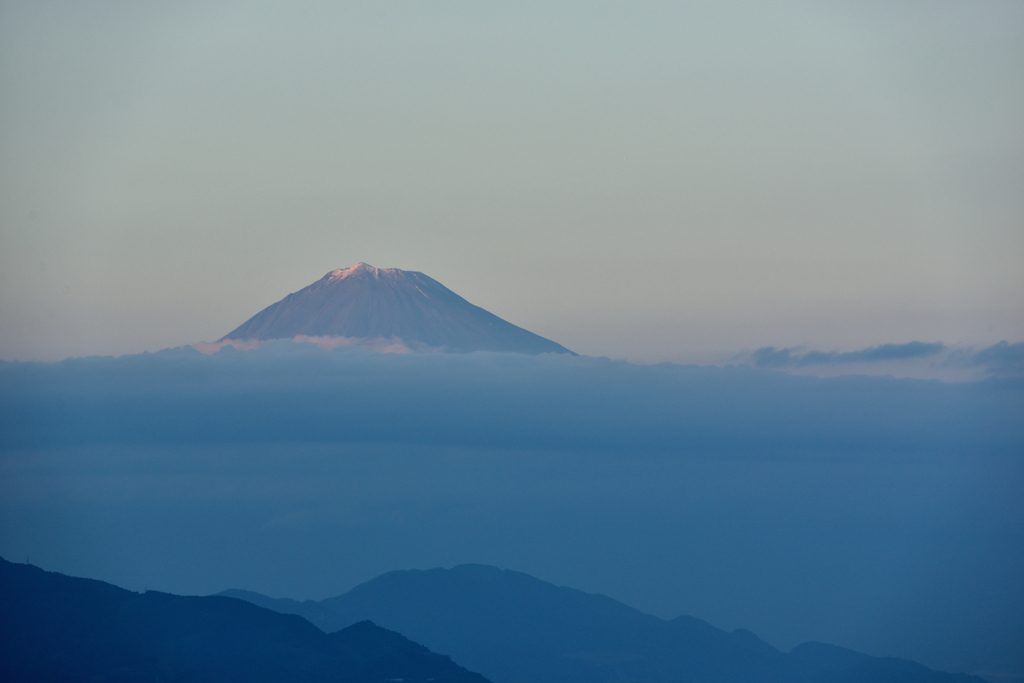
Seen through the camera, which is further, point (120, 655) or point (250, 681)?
point (250, 681)

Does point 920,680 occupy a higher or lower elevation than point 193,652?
lower

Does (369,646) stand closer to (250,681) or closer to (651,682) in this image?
(250,681)

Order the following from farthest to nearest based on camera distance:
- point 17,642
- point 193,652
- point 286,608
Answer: point 286,608
point 193,652
point 17,642

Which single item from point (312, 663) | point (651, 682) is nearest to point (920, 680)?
point (651, 682)

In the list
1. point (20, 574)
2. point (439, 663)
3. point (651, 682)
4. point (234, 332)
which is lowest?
point (651, 682)

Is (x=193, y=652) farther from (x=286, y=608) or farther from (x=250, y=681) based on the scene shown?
(x=286, y=608)

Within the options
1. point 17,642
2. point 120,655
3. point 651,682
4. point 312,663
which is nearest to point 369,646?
point 312,663

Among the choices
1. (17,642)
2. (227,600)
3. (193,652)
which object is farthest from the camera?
(227,600)
